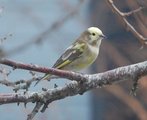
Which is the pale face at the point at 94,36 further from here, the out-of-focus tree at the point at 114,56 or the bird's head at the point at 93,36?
the out-of-focus tree at the point at 114,56

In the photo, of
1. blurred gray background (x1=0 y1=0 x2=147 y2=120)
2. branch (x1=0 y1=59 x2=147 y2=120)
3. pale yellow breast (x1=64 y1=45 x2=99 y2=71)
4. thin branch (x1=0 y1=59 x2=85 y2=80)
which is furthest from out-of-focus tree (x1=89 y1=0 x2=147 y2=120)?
thin branch (x1=0 y1=59 x2=85 y2=80)

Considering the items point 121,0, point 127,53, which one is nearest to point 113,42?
point 127,53

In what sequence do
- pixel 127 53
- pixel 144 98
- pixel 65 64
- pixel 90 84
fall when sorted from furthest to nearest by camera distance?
pixel 127 53, pixel 144 98, pixel 65 64, pixel 90 84

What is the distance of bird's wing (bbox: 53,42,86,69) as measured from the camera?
14.7ft

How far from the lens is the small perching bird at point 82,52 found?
4.55 meters

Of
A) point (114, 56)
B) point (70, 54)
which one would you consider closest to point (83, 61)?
point (70, 54)

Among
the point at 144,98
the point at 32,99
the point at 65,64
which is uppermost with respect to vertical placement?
the point at 144,98

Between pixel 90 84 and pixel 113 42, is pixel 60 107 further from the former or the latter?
pixel 90 84

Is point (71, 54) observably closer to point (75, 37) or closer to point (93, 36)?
point (93, 36)

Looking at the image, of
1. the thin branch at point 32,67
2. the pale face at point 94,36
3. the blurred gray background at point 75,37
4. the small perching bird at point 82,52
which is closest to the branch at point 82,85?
the thin branch at point 32,67

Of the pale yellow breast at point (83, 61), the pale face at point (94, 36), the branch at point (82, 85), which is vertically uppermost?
the pale face at point (94, 36)

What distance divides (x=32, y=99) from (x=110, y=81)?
13.8 inches

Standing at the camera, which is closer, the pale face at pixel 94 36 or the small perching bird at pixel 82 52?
the small perching bird at pixel 82 52

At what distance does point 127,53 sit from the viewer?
10156 mm
